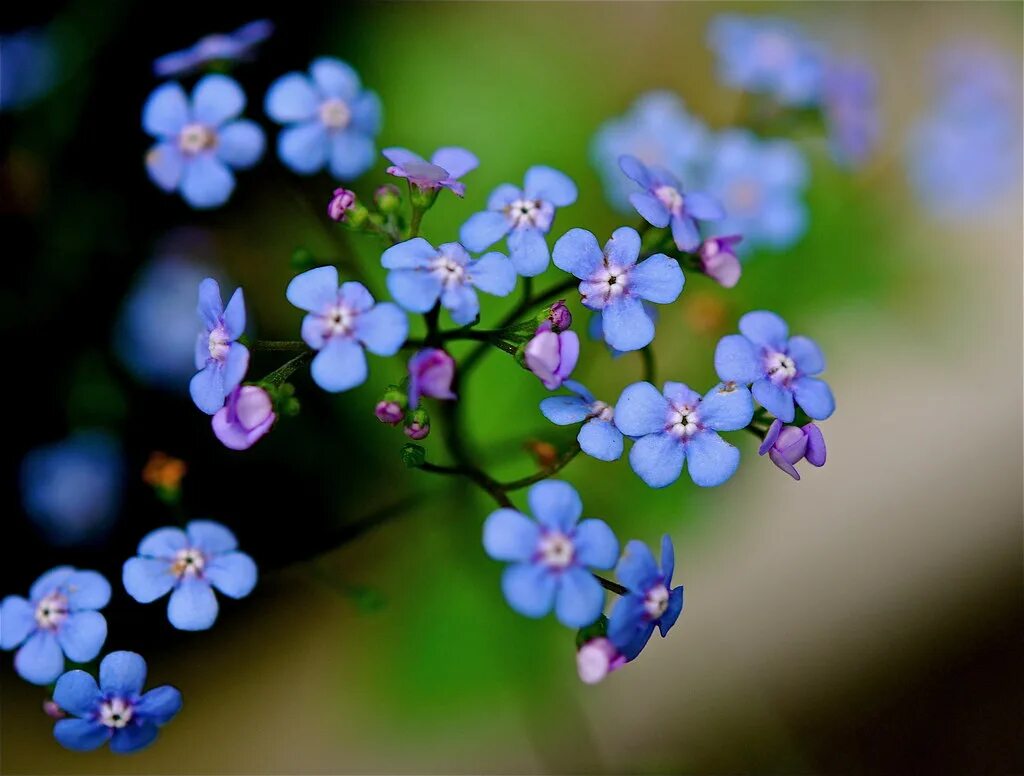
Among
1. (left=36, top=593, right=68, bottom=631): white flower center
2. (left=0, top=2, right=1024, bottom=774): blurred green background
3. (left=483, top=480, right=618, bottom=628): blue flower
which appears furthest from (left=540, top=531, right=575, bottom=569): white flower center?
(left=36, top=593, right=68, bottom=631): white flower center

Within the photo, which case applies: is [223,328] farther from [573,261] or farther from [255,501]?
[255,501]

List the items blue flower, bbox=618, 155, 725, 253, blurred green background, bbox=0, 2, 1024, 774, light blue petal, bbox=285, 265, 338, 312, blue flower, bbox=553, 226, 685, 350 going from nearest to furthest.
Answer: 1. light blue petal, bbox=285, 265, 338, 312
2. blue flower, bbox=553, 226, 685, 350
3. blue flower, bbox=618, 155, 725, 253
4. blurred green background, bbox=0, 2, 1024, 774

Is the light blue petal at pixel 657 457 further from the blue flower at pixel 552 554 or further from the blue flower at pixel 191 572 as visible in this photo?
the blue flower at pixel 191 572

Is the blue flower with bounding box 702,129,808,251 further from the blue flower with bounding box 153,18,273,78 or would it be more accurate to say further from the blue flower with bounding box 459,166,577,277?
the blue flower with bounding box 153,18,273,78

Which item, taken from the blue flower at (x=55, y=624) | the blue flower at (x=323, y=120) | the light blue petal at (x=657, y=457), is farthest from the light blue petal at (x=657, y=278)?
the blue flower at (x=55, y=624)

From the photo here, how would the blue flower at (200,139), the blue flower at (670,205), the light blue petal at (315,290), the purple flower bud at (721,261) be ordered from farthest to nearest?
the blue flower at (200,139), the purple flower bud at (721,261), the blue flower at (670,205), the light blue petal at (315,290)

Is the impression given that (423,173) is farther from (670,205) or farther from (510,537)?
(510,537)
